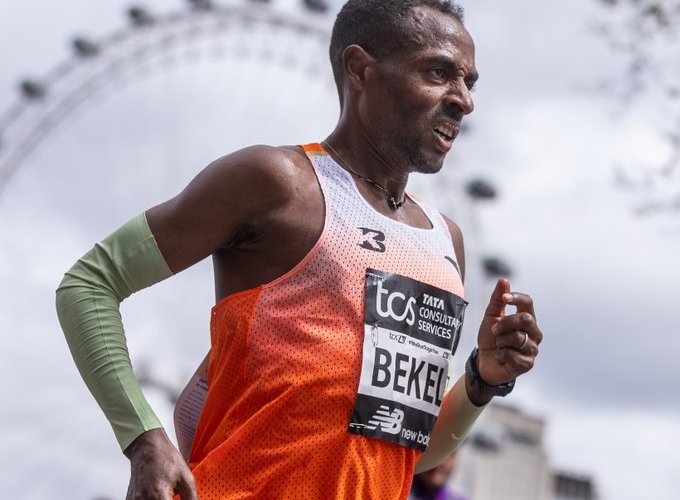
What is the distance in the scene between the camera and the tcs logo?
304 cm

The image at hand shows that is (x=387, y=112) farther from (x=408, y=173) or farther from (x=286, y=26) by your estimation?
(x=286, y=26)

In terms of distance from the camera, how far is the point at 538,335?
3152 mm

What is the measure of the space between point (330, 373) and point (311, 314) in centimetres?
14

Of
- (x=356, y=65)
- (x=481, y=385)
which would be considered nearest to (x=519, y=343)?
(x=481, y=385)

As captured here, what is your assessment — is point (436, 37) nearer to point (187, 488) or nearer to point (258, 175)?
point (258, 175)

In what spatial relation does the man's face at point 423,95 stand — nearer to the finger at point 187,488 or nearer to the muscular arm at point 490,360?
the muscular arm at point 490,360

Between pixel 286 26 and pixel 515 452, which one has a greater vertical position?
pixel 515 452

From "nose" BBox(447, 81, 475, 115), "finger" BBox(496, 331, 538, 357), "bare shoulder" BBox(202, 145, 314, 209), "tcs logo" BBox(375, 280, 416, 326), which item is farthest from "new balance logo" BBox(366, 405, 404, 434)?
"nose" BBox(447, 81, 475, 115)

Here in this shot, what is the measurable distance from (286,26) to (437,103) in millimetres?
22803

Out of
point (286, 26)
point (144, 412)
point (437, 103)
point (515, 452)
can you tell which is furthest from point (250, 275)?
point (515, 452)

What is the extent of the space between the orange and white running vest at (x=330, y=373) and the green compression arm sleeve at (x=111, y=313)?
21cm

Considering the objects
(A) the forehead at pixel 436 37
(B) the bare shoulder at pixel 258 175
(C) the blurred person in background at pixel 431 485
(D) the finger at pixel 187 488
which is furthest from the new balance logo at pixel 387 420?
(C) the blurred person in background at pixel 431 485

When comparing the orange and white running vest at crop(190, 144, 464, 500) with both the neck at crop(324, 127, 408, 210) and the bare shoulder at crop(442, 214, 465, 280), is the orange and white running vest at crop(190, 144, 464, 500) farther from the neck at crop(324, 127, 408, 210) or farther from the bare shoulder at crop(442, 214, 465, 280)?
the bare shoulder at crop(442, 214, 465, 280)

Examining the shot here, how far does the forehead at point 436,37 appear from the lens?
3.29m
